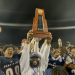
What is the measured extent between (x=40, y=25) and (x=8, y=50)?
510 mm

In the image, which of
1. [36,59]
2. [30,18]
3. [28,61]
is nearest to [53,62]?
[36,59]

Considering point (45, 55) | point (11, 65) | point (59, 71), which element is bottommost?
point (59, 71)

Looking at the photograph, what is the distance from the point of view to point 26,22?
105 cm

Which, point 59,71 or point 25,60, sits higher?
point 25,60

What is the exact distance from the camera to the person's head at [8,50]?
37.7 inches

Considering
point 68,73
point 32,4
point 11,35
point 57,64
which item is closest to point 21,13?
point 32,4

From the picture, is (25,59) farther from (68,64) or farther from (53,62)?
(68,64)

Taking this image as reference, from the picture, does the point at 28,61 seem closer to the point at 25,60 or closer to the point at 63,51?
the point at 25,60

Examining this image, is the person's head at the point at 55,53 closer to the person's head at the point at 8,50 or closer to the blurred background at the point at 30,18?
the blurred background at the point at 30,18

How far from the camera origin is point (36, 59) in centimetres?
100

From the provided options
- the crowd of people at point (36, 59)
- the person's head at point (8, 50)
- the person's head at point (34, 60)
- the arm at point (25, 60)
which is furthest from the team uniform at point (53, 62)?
the person's head at point (8, 50)

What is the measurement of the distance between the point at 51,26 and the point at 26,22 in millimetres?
358

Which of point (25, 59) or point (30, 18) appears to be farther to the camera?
point (30, 18)

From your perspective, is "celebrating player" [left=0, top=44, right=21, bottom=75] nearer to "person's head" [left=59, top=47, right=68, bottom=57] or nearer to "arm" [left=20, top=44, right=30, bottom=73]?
"arm" [left=20, top=44, right=30, bottom=73]
